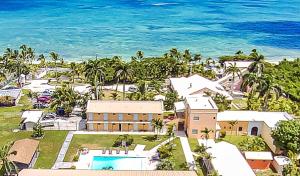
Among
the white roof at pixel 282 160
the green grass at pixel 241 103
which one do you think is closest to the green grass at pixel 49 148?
the white roof at pixel 282 160

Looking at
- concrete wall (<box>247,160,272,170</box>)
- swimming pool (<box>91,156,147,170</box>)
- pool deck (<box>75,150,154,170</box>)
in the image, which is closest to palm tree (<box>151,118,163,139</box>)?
pool deck (<box>75,150,154,170</box>)

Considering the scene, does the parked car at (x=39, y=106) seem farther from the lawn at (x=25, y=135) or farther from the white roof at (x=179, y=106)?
the white roof at (x=179, y=106)

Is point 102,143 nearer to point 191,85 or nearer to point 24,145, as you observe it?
point 24,145

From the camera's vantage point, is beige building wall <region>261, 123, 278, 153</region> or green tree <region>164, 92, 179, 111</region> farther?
green tree <region>164, 92, 179, 111</region>

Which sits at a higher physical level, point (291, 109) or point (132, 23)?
point (132, 23)

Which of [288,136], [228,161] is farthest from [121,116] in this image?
[288,136]

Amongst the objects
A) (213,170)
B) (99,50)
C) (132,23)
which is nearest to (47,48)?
(99,50)

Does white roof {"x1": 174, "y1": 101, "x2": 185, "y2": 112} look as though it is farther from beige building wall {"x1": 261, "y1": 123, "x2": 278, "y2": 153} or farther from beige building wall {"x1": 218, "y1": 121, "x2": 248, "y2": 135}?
beige building wall {"x1": 261, "y1": 123, "x2": 278, "y2": 153}
